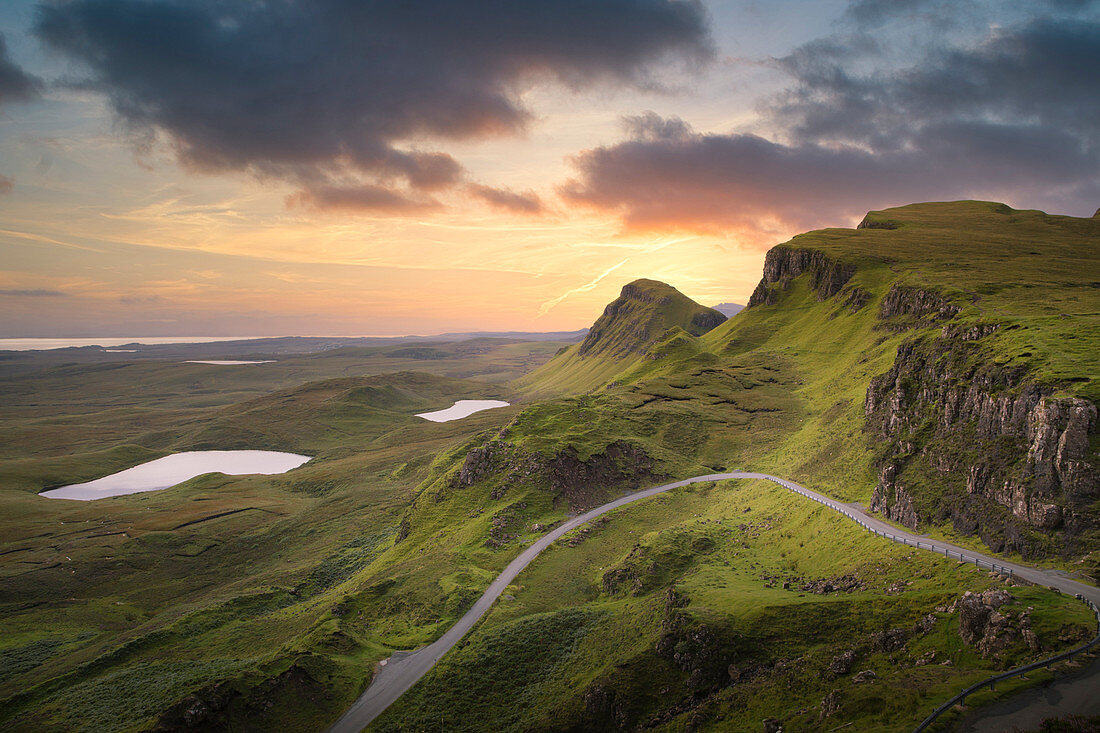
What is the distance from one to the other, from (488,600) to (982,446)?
5604 centimetres

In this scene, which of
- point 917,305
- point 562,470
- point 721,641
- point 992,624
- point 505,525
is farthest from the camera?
point 917,305

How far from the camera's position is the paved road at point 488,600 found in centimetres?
3753

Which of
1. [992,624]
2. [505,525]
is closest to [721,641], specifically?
[992,624]

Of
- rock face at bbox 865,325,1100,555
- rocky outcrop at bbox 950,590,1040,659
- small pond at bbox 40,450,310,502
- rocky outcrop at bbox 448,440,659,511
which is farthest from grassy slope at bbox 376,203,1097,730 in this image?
small pond at bbox 40,450,310,502

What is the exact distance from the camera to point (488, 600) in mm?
60250

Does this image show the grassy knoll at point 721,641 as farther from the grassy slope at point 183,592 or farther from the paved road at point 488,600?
the grassy slope at point 183,592

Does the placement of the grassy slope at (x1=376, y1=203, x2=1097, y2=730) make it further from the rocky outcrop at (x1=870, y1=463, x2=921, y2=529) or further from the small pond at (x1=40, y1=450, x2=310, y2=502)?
the small pond at (x1=40, y1=450, x2=310, y2=502)

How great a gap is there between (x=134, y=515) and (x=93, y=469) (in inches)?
3089

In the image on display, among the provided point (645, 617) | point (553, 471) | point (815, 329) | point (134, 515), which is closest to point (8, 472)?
point (134, 515)

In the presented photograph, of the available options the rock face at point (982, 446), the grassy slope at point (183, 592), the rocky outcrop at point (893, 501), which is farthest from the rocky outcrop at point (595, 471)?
the rocky outcrop at point (893, 501)

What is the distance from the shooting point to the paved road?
37531 millimetres

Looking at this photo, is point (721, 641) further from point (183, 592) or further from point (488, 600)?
point (183, 592)

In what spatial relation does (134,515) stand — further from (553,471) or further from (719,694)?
(719,694)

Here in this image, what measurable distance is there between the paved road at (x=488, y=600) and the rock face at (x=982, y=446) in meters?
2.90
